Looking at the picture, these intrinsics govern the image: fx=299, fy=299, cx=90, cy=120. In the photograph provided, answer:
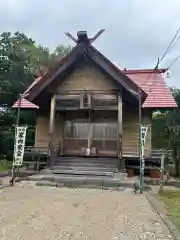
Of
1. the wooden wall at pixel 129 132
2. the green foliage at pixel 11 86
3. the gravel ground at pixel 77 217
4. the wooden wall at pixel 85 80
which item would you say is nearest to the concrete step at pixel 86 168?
the wooden wall at pixel 129 132

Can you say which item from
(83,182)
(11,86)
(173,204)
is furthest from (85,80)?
(11,86)

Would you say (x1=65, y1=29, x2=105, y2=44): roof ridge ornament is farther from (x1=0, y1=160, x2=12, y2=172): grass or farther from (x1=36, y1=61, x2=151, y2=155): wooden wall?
(x1=0, y1=160, x2=12, y2=172): grass

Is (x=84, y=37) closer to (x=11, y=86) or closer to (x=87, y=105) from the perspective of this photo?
(x=87, y=105)

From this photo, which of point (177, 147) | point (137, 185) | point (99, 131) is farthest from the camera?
point (177, 147)

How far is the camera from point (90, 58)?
13.4m

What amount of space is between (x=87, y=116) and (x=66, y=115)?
1.14 m

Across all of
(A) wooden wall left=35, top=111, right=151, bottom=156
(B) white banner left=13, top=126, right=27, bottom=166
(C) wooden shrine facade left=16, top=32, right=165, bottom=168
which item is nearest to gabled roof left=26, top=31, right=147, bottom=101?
(C) wooden shrine facade left=16, top=32, right=165, bottom=168

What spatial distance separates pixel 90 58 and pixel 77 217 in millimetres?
9041

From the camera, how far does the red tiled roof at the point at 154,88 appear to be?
14428 millimetres

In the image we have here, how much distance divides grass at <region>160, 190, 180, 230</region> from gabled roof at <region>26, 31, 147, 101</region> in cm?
464

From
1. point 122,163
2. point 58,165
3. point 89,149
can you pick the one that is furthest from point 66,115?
point 122,163

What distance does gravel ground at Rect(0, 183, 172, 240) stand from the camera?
14.9ft

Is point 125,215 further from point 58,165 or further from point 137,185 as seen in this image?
point 58,165

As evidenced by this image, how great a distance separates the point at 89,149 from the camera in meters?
14.1
